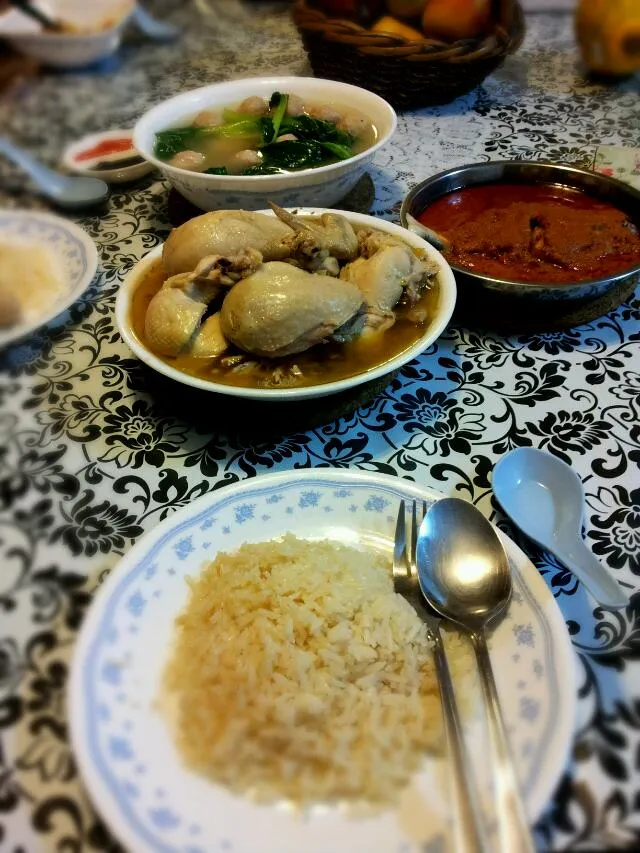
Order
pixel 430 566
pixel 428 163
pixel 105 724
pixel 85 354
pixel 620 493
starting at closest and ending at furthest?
pixel 105 724, pixel 430 566, pixel 620 493, pixel 85 354, pixel 428 163

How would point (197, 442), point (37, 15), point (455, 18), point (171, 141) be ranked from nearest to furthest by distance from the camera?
point (37, 15) < point (197, 442) < point (171, 141) < point (455, 18)

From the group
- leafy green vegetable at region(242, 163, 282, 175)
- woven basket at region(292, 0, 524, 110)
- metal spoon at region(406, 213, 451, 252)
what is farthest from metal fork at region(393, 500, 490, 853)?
woven basket at region(292, 0, 524, 110)

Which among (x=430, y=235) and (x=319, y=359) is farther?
(x=430, y=235)

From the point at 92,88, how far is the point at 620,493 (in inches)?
30.9

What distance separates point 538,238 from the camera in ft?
3.41

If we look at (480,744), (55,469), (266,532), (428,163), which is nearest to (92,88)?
(55,469)

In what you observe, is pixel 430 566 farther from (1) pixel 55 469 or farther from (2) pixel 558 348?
(2) pixel 558 348

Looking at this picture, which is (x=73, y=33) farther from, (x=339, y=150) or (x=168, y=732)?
(x=339, y=150)

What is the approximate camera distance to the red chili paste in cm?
68

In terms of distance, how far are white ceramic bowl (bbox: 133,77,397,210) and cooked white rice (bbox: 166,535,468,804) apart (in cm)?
69

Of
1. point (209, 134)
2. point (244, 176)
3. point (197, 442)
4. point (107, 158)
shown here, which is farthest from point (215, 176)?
point (197, 442)

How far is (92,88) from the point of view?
1.78 ft

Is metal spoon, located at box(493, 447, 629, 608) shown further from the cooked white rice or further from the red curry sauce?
the red curry sauce

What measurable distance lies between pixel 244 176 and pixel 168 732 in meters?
0.91
